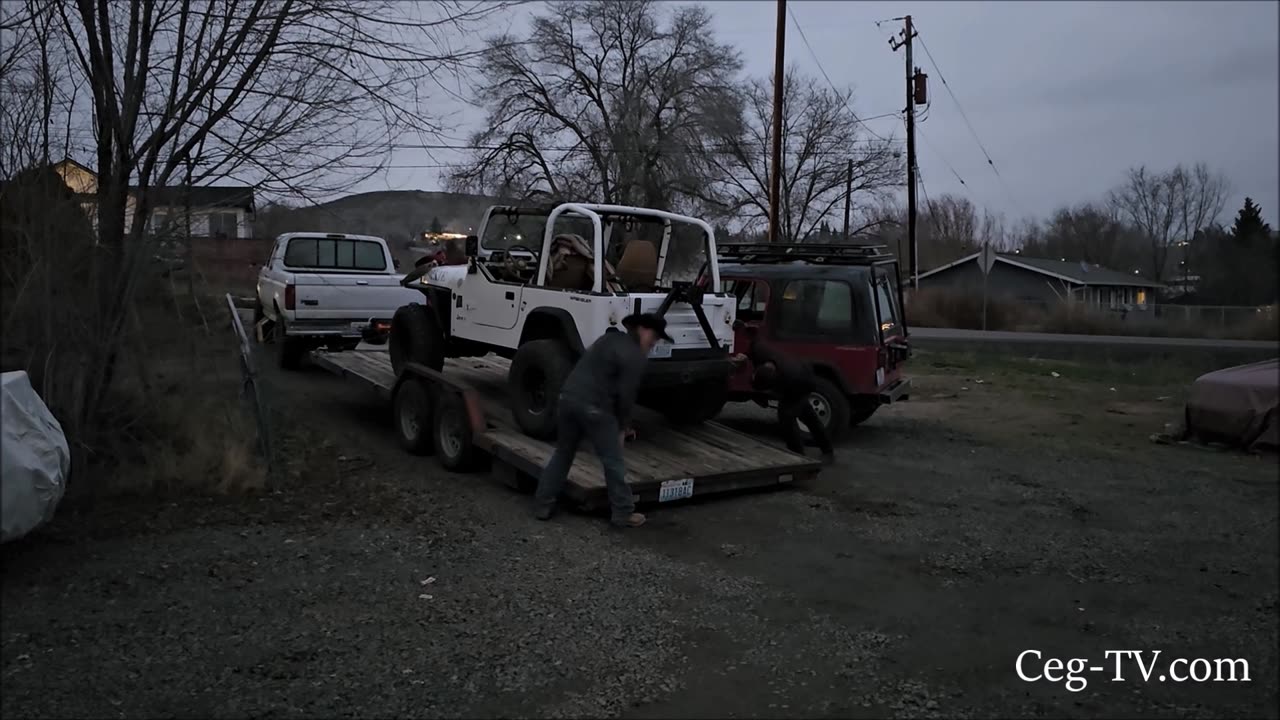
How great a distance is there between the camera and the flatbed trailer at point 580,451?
7.93 meters

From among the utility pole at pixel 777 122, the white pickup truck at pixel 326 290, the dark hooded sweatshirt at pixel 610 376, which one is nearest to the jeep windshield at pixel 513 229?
the dark hooded sweatshirt at pixel 610 376

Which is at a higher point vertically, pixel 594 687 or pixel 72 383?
pixel 72 383

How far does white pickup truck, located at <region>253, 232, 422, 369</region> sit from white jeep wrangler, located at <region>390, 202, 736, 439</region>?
2.86 meters

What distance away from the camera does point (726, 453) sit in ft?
29.5

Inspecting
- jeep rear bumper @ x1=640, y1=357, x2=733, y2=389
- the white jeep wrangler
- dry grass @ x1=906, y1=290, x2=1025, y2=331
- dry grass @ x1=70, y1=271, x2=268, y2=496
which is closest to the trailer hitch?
the white jeep wrangler

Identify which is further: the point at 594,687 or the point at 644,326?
the point at 644,326

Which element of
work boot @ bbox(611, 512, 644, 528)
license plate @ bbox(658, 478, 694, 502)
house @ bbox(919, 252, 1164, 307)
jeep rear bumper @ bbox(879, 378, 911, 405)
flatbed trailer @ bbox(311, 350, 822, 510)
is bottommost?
work boot @ bbox(611, 512, 644, 528)

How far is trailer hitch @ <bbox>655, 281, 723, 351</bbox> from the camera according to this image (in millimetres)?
8672

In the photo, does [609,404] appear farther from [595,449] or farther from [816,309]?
[816,309]

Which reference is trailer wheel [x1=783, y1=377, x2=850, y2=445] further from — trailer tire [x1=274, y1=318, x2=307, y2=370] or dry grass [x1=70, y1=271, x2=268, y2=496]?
trailer tire [x1=274, y1=318, x2=307, y2=370]

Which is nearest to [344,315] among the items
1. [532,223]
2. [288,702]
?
[532,223]

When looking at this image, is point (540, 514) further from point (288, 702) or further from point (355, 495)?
point (288, 702)

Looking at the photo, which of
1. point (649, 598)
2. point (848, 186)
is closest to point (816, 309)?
point (649, 598)

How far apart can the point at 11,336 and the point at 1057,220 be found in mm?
8596
